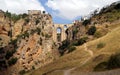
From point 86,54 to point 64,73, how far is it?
22869 millimetres

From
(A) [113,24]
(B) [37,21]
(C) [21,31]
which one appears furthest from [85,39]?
(C) [21,31]

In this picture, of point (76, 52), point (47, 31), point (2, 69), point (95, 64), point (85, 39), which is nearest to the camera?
point (95, 64)

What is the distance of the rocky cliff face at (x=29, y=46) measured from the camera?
514 feet

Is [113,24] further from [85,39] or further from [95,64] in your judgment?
[95,64]

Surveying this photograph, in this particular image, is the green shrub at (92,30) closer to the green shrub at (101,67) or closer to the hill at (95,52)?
the hill at (95,52)

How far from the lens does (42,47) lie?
534 feet

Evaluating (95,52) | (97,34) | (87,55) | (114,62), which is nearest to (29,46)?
(97,34)

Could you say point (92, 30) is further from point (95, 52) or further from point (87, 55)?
point (87, 55)

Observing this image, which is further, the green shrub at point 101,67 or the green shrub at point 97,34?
the green shrub at point 97,34

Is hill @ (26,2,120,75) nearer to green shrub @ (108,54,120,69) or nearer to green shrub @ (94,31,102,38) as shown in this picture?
green shrub @ (94,31,102,38)

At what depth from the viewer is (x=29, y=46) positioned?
161375 millimetres

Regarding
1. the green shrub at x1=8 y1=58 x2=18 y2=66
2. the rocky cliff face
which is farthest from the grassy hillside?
the green shrub at x1=8 y1=58 x2=18 y2=66

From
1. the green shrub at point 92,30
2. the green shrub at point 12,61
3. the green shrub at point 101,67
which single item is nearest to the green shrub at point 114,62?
the green shrub at point 101,67

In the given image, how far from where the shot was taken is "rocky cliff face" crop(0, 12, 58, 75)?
156625 millimetres
